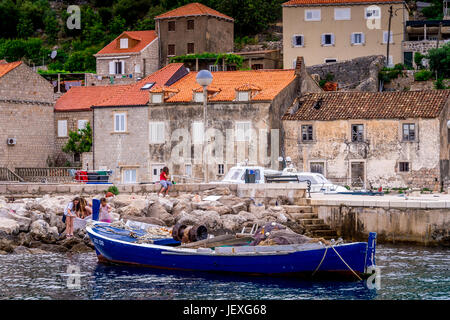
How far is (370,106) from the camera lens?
4866 cm

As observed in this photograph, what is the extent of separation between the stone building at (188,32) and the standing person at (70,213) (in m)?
39.8

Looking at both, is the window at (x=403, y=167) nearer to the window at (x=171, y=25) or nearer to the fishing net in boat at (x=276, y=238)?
the fishing net in boat at (x=276, y=238)

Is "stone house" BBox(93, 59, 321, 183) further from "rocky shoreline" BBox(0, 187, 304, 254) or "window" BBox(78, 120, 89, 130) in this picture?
"rocky shoreline" BBox(0, 187, 304, 254)

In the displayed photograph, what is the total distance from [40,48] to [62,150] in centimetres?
3619

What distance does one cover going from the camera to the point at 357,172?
48.3m

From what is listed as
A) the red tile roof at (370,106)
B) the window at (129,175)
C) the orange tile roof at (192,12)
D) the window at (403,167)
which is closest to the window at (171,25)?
the orange tile roof at (192,12)

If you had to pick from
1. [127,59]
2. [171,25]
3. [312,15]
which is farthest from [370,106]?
[171,25]

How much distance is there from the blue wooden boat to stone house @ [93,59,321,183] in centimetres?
2102

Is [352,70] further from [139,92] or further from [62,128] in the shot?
[62,128]

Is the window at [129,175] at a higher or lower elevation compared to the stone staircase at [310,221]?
higher

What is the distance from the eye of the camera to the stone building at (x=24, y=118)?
5250cm

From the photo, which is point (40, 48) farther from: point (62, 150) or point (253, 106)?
point (253, 106)

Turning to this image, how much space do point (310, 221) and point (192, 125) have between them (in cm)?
1628
